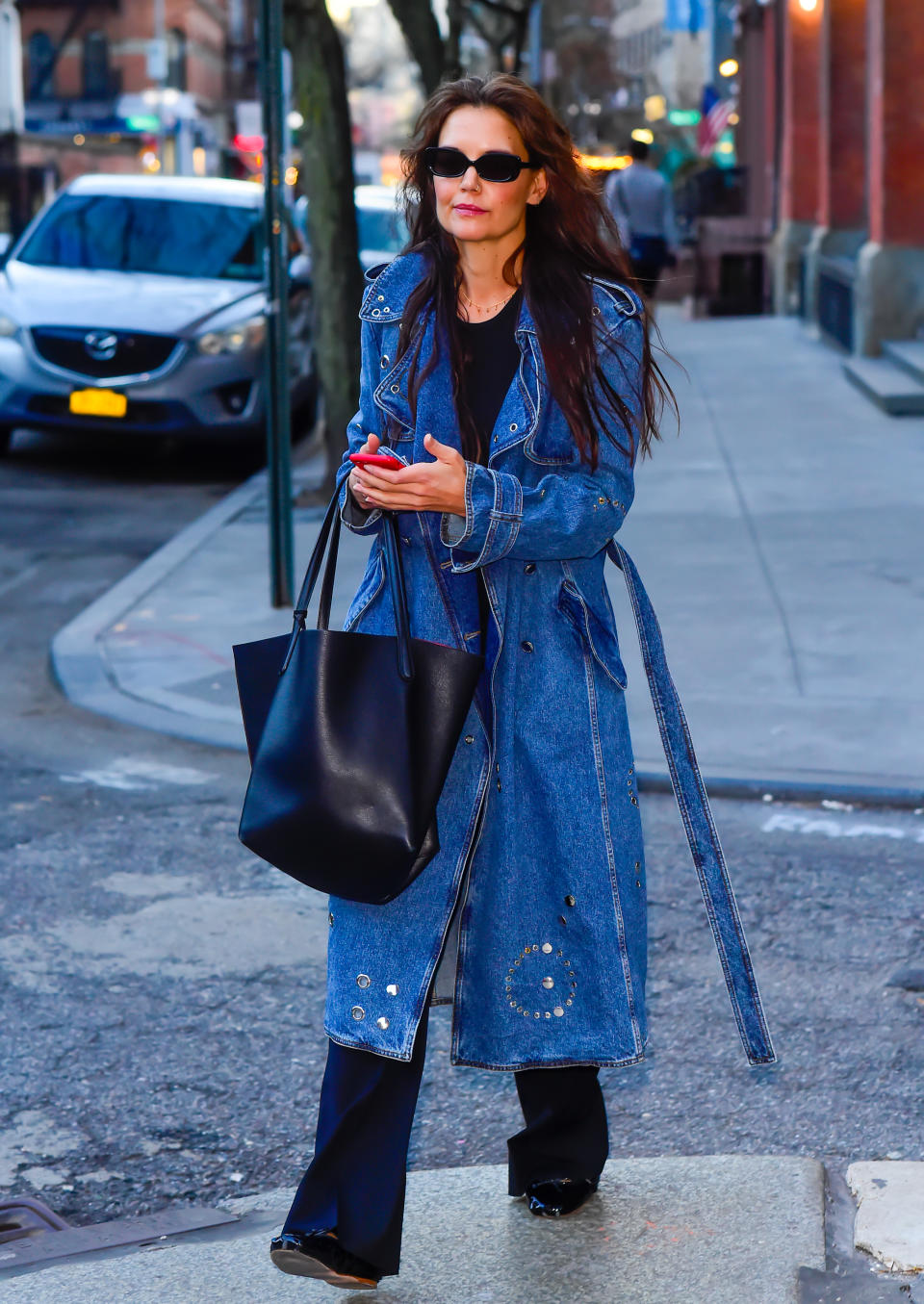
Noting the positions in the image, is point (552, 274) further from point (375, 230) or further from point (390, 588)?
point (375, 230)

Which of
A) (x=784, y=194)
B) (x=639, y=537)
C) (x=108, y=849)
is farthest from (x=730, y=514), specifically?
(x=784, y=194)

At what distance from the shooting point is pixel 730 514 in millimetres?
10367

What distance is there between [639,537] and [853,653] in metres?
2.54

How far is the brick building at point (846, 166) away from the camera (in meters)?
16.6

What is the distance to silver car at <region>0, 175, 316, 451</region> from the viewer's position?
40.7 ft

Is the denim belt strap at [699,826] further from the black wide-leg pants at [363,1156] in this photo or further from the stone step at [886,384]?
the stone step at [886,384]

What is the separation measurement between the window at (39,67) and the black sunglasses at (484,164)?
74.2 meters

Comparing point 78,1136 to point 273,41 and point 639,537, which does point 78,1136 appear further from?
point 639,537

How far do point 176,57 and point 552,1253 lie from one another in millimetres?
75441

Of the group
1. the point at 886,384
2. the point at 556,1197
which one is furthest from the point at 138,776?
the point at 886,384

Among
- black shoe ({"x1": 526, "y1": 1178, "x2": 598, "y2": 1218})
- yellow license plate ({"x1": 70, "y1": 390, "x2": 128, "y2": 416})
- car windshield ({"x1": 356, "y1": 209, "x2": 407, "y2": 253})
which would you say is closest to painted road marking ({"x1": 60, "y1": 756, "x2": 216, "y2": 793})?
black shoe ({"x1": 526, "y1": 1178, "x2": 598, "y2": 1218})

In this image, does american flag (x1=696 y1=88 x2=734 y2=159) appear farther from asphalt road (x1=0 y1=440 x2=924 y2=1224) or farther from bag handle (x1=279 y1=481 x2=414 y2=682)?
bag handle (x1=279 y1=481 x2=414 y2=682)

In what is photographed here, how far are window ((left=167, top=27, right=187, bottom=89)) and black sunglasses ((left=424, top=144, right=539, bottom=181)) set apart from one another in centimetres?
7420

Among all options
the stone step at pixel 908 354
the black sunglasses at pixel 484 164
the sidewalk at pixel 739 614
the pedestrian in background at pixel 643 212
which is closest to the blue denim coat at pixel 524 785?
the black sunglasses at pixel 484 164
